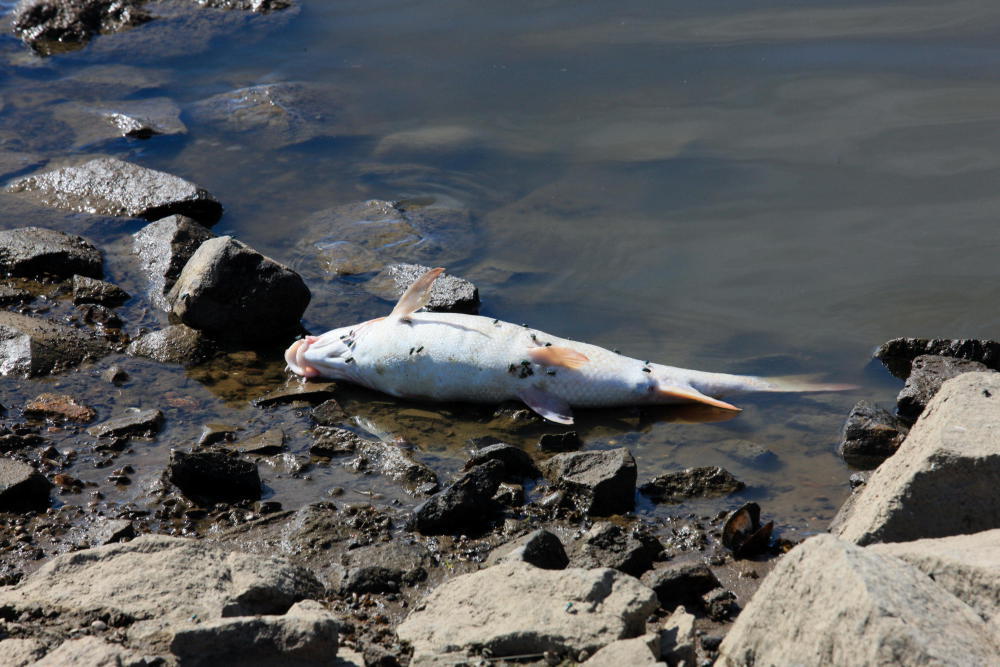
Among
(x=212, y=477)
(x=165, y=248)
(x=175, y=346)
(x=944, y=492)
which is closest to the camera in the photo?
(x=944, y=492)

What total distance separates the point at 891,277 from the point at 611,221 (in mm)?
2706

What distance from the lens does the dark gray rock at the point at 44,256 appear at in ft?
30.5

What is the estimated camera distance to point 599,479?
6.13m

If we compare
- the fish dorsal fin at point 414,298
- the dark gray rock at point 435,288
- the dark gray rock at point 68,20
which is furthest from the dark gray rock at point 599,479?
the dark gray rock at point 68,20

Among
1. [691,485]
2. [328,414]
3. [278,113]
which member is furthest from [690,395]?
[278,113]

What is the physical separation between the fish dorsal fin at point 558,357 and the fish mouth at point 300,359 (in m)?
1.77

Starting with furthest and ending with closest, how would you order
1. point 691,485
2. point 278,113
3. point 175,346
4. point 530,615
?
point 278,113
point 175,346
point 691,485
point 530,615

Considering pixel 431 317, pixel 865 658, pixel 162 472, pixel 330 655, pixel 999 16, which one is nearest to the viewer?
pixel 865 658

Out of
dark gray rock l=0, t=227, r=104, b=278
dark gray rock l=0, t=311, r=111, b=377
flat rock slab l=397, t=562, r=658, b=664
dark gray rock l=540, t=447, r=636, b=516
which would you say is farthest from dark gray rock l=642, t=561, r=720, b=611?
dark gray rock l=0, t=227, r=104, b=278

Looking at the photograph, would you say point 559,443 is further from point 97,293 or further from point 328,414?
point 97,293

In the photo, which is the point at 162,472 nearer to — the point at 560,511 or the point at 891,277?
the point at 560,511

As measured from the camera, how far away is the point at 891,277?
9.11 meters

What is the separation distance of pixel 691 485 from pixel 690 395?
1191 millimetres

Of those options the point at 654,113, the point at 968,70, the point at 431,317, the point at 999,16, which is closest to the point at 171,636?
the point at 431,317
